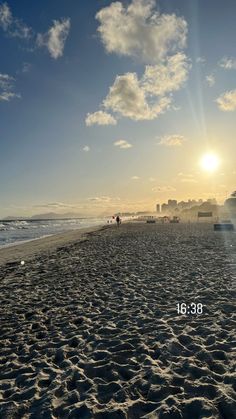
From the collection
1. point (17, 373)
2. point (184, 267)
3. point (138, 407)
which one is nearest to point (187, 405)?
point (138, 407)

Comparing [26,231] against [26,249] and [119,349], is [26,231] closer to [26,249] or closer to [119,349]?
[26,249]

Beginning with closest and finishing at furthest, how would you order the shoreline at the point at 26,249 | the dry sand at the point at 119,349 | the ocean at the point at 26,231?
the dry sand at the point at 119,349, the shoreline at the point at 26,249, the ocean at the point at 26,231

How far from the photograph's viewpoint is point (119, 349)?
6660mm

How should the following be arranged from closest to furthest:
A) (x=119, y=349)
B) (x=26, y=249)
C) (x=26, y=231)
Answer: (x=119, y=349), (x=26, y=249), (x=26, y=231)

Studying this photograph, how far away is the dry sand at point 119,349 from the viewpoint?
4.80 meters

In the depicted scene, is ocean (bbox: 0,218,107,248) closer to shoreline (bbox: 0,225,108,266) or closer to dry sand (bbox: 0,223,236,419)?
shoreline (bbox: 0,225,108,266)

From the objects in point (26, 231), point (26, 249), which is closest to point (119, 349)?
point (26, 249)

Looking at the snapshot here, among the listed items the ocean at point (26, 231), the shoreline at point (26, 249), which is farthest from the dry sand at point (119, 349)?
the ocean at point (26, 231)

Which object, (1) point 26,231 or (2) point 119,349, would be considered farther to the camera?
(1) point 26,231

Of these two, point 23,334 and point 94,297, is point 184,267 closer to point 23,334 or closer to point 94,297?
point 94,297

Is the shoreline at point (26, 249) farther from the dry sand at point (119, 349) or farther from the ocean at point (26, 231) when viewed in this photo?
the dry sand at point (119, 349)

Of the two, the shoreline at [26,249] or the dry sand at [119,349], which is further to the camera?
the shoreline at [26,249]

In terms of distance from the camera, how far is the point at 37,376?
5.70m

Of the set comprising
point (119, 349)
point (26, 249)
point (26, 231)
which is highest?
point (26, 231)
